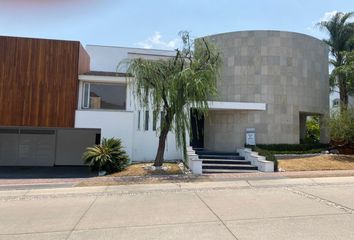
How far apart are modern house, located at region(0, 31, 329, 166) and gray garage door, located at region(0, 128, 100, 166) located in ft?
0.21

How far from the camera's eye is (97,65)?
22484 millimetres

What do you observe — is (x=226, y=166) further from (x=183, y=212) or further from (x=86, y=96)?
(x=183, y=212)

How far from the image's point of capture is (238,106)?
19188mm

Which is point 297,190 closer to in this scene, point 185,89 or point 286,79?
point 185,89

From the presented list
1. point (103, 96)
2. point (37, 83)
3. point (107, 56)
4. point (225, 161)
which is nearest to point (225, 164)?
point (225, 161)

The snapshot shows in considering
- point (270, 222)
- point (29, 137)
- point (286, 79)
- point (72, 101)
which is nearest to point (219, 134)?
point (286, 79)

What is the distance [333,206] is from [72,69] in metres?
13.4

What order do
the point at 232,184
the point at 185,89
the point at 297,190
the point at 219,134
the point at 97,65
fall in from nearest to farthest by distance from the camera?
the point at 297,190 < the point at 232,184 < the point at 185,89 < the point at 219,134 < the point at 97,65

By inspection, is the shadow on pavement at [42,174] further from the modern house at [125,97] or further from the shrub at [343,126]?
the shrub at [343,126]

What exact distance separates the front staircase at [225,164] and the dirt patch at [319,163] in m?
1.73

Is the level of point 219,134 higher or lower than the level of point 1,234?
higher

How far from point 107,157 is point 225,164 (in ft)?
19.1

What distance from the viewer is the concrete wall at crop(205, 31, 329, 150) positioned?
19.9m

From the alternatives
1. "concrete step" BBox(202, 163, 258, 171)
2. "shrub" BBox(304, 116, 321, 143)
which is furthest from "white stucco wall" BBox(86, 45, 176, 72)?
"shrub" BBox(304, 116, 321, 143)
